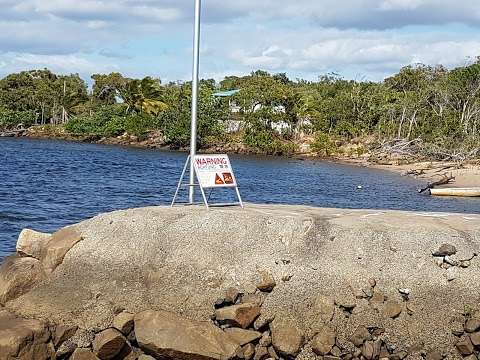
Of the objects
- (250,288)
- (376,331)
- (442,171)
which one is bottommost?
(442,171)

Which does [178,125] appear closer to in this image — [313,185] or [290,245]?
[313,185]

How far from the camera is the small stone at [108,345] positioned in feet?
38.8

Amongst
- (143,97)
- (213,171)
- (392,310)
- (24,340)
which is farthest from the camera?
(143,97)

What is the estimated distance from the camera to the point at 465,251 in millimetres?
12945

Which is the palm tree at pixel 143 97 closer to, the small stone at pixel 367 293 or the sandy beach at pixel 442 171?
the sandy beach at pixel 442 171

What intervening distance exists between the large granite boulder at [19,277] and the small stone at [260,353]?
4.48m

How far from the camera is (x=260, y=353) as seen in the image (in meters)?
12.0

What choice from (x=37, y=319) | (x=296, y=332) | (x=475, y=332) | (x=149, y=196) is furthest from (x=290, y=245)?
(x=149, y=196)

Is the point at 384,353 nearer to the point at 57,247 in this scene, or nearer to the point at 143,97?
the point at 57,247

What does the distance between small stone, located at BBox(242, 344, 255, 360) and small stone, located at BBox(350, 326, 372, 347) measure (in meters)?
1.75

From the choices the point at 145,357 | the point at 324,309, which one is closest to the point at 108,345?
the point at 145,357

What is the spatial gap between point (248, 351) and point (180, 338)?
1206 millimetres

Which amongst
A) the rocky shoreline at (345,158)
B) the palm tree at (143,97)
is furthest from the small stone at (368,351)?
the palm tree at (143,97)

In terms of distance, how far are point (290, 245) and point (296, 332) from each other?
5.70 ft
